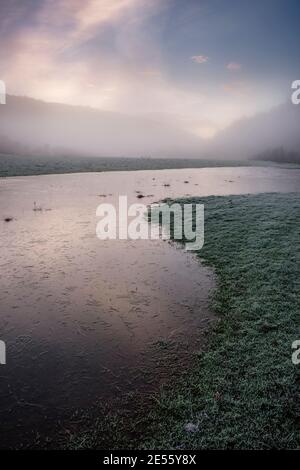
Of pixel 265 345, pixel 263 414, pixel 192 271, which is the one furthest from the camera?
pixel 192 271

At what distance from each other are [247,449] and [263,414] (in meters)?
0.92

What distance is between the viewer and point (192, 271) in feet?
49.6

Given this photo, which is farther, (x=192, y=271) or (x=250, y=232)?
(x=250, y=232)

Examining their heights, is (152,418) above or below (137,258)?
below

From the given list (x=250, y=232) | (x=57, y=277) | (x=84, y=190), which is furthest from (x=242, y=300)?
(x=84, y=190)

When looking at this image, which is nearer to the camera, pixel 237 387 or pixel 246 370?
pixel 237 387

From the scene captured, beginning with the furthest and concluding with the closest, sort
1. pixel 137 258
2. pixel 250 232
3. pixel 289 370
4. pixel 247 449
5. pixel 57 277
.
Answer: pixel 250 232 < pixel 137 258 < pixel 57 277 < pixel 289 370 < pixel 247 449

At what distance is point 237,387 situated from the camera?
767 cm

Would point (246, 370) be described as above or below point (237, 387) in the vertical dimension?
above

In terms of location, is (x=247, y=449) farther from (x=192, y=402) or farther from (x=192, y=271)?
(x=192, y=271)

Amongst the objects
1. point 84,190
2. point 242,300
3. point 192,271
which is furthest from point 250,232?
point 84,190

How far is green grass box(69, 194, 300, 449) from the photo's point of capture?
21.0 feet

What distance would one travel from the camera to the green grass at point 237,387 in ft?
21.0

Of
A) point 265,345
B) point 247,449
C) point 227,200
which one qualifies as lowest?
point 247,449
